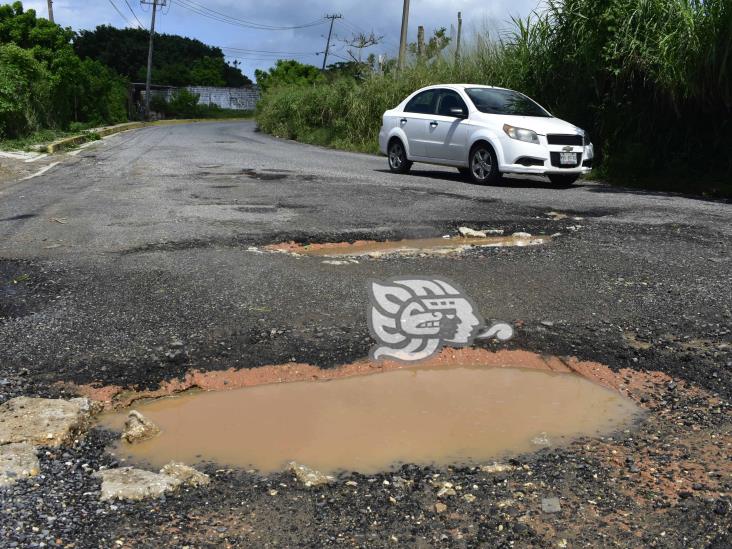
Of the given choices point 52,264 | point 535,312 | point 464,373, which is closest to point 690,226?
point 535,312

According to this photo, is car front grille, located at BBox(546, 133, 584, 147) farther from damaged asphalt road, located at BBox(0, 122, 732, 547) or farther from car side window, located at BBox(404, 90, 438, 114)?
car side window, located at BBox(404, 90, 438, 114)

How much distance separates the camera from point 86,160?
1605 centimetres

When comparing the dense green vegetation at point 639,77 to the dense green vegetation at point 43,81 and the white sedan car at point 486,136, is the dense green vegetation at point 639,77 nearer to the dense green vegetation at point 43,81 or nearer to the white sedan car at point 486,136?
the white sedan car at point 486,136

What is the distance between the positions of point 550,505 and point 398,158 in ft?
37.8

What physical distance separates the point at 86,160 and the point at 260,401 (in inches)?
549

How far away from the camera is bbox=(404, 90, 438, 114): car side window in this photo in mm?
13031

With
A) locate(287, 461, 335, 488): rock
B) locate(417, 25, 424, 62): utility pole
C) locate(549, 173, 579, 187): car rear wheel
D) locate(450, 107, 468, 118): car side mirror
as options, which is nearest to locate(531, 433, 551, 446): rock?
locate(287, 461, 335, 488): rock

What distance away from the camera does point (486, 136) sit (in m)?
11.6

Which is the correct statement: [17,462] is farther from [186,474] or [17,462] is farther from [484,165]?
[484,165]

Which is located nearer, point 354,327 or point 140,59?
point 354,327

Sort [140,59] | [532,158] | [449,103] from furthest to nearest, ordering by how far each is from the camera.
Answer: [140,59] < [449,103] < [532,158]

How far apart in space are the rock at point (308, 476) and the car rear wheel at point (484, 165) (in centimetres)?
909

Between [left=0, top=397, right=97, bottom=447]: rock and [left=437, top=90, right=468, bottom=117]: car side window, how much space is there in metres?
9.82

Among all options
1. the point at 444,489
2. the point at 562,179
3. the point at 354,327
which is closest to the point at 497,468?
the point at 444,489
